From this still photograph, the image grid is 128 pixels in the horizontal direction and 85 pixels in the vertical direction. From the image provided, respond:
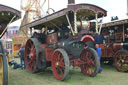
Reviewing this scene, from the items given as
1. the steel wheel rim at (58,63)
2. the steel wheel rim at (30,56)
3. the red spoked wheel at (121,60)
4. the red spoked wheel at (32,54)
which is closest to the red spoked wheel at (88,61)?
the steel wheel rim at (58,63)

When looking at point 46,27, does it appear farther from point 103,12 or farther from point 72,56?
point 103,12

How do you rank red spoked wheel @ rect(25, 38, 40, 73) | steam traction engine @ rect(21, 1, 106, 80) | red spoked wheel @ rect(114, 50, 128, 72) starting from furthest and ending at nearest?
red spoked wheel @ rect(114, 50, 128, 72) → red spoked wheel @ rect(25, 38, 40, 73) → steam traction engine @ rect(21, 1, 106, 80)

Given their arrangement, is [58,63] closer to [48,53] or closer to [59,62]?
[59,62]

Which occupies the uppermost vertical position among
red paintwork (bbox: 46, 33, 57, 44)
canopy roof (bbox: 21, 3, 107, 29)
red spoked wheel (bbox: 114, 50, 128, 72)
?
canopy roof (bbox: 21, 3, 107, 29)

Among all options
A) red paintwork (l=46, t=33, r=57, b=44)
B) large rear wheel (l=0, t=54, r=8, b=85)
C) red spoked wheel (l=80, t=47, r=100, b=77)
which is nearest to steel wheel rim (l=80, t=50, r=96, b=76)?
red spoked wheel (l=80, t=47, r=100, b=77)

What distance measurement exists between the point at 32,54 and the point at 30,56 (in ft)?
0.78

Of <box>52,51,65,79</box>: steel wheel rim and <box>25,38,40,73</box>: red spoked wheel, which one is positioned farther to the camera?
<box>25,38,40,73</box>: red spoked wheel

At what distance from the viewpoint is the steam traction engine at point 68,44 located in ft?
15.3

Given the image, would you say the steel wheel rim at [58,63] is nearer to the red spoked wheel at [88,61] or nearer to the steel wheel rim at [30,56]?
the red spoked wheel at [88,61]

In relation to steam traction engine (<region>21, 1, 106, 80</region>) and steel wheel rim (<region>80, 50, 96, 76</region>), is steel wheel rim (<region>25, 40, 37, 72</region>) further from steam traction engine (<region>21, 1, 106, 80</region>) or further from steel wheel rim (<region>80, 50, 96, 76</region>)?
steel wheel rim (<region>80, 50, 96, 76</region>)

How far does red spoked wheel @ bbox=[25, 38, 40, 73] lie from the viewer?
5715 millimetres

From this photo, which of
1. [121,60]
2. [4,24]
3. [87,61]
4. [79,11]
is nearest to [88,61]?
[87,61]

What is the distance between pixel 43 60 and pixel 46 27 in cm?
178

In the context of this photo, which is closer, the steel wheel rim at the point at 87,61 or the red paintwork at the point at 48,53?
the steel wheel rim at the point at 87,61
